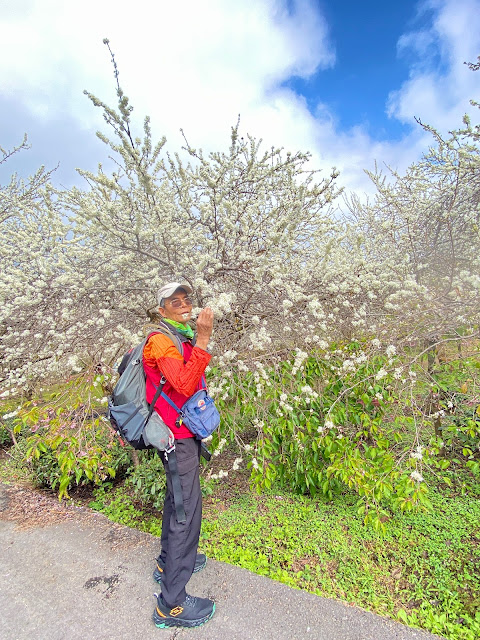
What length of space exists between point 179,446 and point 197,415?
0.80ft

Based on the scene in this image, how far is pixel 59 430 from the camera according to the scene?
3254mm

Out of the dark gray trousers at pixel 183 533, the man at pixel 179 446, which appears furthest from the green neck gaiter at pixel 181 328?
the dark gray trousers at pixel 183 533

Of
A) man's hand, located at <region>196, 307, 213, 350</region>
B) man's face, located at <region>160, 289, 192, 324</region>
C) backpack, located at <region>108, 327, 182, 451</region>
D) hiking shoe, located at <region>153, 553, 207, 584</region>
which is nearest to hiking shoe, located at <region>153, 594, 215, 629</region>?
hiking shoe, located at <region>153, 553, 207, 584</region>

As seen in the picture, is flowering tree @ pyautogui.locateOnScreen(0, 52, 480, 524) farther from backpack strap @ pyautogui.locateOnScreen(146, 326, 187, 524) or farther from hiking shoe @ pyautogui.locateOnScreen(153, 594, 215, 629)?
hiking shoe @ pyautogui.locateOnScreen(153, 594, 215, 629)

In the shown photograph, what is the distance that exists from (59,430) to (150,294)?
1.53 m

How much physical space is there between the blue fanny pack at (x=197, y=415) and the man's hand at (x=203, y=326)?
0.38 metres

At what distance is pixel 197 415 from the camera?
2.07 meters

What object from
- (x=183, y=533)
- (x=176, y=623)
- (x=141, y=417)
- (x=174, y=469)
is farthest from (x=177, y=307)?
(x=176, y=623)

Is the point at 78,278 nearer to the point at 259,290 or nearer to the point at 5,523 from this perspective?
the point at 259,290

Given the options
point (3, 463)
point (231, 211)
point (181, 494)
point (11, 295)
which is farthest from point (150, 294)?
point (3, 463)

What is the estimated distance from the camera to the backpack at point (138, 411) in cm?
203

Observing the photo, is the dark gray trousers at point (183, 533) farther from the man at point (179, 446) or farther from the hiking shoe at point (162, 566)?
the hiking shoe at point (162, 566)

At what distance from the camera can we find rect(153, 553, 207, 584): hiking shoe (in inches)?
93.0

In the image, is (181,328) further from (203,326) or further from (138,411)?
(138,411)
